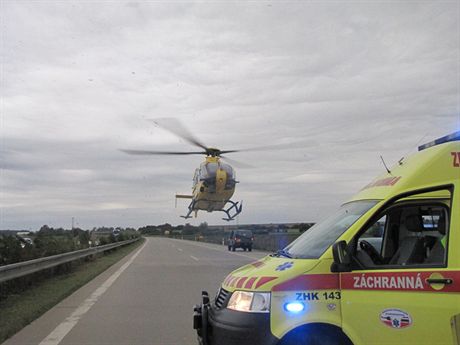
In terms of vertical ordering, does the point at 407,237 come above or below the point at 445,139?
below

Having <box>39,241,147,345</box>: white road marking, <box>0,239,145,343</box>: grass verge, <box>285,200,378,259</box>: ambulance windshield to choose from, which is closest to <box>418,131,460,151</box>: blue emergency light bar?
<box>285,200,378,259</box>: ambulance windshield

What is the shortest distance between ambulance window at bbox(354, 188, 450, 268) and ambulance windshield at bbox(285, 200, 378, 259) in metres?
0.17

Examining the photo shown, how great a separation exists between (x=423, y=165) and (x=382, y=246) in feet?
3.97

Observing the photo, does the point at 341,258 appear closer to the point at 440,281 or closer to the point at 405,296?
the point at 405,296

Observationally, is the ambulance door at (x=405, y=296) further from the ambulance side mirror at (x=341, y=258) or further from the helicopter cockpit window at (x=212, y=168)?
the helicopter cockpit window at (x=212, y=168)

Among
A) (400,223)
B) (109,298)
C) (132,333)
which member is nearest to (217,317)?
(400,223)

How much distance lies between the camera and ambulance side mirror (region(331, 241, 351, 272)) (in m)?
4.41

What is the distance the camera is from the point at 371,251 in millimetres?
5422

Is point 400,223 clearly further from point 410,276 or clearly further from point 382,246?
point 410,276

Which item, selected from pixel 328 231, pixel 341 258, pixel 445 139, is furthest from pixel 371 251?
pixel 445 139

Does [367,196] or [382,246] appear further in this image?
[382,246]

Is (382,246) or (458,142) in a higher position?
(458,142)

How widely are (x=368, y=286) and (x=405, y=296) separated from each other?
0.29 m

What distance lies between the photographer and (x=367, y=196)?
5.13 meters
